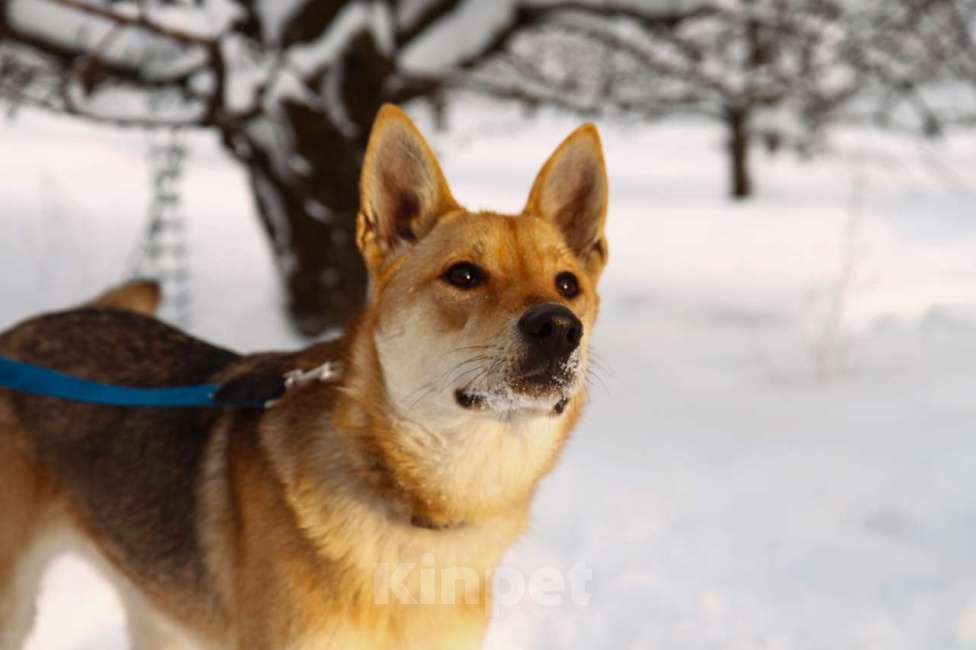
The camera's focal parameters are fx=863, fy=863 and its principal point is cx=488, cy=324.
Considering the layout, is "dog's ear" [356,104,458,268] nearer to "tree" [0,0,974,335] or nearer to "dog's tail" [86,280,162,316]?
"dog's tail" [86,280,162,316]

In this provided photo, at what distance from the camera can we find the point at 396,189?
2.60 metres

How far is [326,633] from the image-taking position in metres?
2.15

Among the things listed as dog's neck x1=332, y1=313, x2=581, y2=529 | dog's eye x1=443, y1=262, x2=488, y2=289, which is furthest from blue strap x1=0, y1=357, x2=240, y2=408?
dog's eye x1=443, y1=262, x2=488, y2=289

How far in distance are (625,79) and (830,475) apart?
3.74 meters

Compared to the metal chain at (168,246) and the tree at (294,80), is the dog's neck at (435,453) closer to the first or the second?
the metal chain at (168,246)

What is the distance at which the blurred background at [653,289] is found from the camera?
3779 mm

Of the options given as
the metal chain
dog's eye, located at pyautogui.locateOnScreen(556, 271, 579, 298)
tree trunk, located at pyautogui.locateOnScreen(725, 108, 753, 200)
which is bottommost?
dog's eye, located at pyautogui.locateOnScreen(556, 271, 579, 298)

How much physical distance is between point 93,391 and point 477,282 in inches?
49.4

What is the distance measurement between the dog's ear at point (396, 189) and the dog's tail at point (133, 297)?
1346 millimetres

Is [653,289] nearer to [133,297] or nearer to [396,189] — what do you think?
[133,297]

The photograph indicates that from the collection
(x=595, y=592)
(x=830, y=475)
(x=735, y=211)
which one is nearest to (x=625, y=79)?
(x=830, y=475)

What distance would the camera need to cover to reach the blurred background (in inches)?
149

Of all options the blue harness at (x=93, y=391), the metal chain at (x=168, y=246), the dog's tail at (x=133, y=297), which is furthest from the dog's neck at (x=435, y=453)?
the metal chain at (x=168, y=246)

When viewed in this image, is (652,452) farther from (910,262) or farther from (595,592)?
(910,262)
